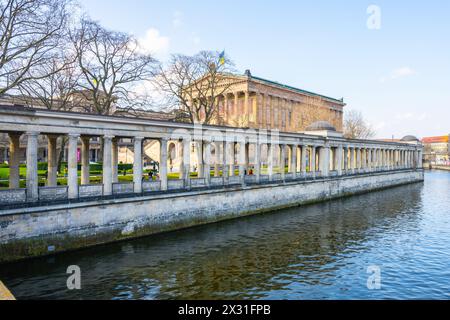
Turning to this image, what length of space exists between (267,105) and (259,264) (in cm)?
5895

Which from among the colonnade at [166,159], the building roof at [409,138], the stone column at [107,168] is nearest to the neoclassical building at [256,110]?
the building roof at [409,138]

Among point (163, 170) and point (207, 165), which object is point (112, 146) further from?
point (207, 165)

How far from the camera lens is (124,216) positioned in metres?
19.9

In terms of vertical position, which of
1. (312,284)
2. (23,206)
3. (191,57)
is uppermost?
(191,57)

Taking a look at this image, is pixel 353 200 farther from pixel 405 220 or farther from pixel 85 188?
pixel 85 188

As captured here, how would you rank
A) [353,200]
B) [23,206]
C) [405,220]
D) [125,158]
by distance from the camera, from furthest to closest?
[125,158] < [353,200] < [405,220] < [23,206]

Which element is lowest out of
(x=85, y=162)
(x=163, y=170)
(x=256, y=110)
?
(x=163, y=170)

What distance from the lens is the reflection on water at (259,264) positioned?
43.2 ft

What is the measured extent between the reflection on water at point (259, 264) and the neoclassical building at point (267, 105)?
40374 mm

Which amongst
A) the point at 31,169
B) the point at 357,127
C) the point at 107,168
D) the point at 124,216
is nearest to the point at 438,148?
the point at 357,127
